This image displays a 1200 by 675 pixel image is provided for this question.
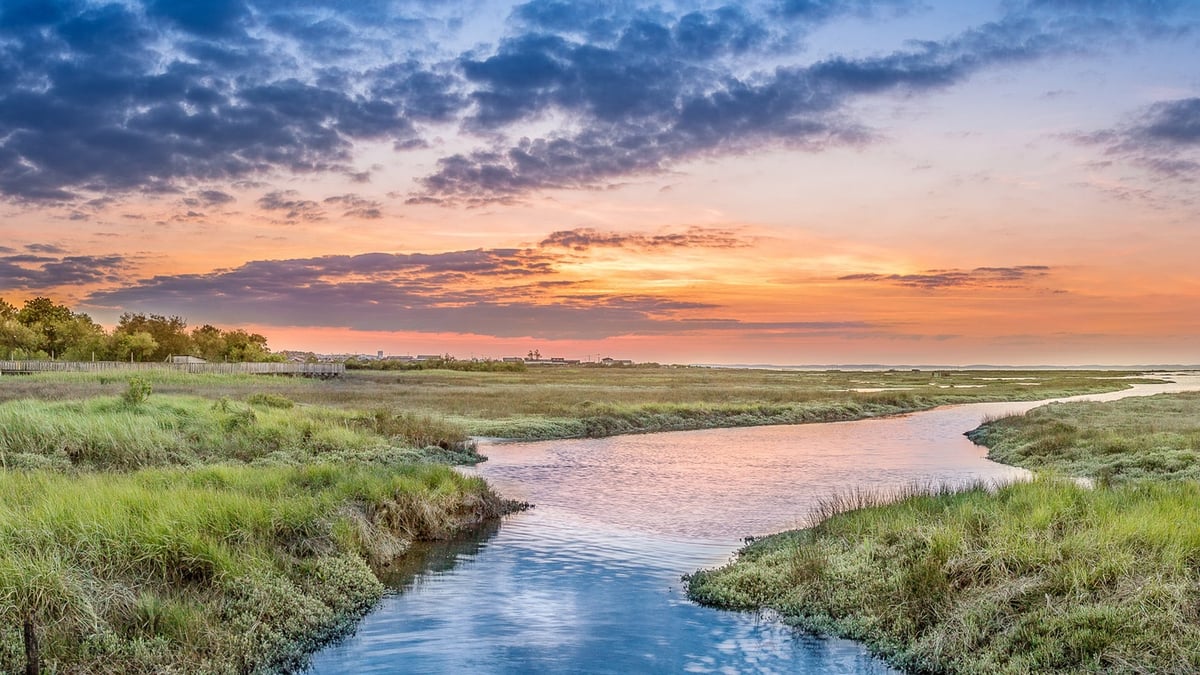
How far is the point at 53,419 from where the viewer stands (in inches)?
1103

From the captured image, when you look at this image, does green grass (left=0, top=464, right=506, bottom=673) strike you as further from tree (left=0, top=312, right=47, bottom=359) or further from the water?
tree (left=0, top=312, right=47, bottom=359)

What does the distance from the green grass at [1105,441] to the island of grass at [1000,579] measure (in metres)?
7.21

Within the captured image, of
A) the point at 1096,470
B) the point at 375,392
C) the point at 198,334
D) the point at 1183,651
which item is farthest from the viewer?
the point at 198,334

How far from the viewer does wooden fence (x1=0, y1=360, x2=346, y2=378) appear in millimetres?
85688

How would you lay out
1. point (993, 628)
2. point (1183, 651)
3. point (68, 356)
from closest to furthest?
point (1183, 651) → point (993, 628) → point (68, 356)

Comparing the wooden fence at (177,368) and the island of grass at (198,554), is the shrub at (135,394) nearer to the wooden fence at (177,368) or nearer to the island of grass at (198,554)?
the island of grass at (198,554)

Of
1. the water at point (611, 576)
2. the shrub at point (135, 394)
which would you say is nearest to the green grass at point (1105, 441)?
the water at point (611, 576)

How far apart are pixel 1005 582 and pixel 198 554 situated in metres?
12.2

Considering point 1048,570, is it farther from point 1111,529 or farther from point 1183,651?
point 1183,651

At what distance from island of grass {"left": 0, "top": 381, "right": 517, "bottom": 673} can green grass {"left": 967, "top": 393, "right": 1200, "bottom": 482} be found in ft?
57.0

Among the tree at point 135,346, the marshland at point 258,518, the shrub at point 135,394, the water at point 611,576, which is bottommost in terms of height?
the water at point 611,576

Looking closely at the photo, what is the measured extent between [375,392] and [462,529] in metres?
57.3

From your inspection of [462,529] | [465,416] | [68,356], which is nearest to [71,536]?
[462,529]

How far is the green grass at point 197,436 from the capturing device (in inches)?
1029
